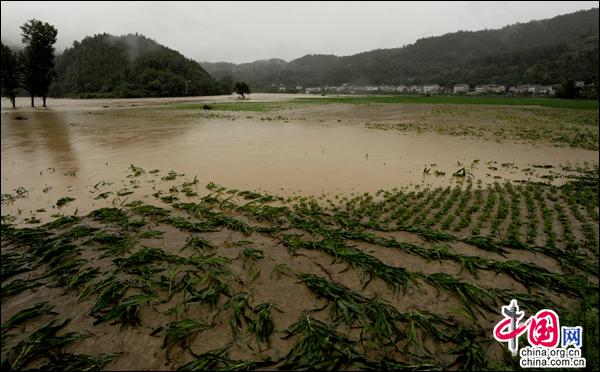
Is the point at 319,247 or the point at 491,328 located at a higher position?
the point at 319,247

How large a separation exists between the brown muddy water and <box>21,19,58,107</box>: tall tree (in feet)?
120

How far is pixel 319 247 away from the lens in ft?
22.0

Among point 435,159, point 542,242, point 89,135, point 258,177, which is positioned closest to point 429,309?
point 542,242

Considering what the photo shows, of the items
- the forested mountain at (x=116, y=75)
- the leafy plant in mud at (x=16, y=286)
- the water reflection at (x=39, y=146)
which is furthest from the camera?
the forested mountain at (x=116, y=75)

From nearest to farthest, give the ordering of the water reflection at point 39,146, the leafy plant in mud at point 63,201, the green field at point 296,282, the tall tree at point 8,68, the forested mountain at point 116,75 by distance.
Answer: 1. the green field at point 296,282
2. the leafy plant in mud at point 63,201
3. the water reflection at point 39,146
4. the tall tree at point 8,68
5. the forested mountain at point 116,75

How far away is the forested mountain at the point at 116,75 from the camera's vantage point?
358ft

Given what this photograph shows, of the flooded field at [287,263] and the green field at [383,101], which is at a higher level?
the green field at [383,101]

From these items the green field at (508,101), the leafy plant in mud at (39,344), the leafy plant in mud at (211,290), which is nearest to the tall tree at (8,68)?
the green field at (508,101)

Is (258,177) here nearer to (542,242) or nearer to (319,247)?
(319,247)

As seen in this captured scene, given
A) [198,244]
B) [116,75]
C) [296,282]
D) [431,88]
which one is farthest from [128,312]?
[431,88]

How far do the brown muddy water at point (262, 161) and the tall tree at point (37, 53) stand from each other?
36.6 meters

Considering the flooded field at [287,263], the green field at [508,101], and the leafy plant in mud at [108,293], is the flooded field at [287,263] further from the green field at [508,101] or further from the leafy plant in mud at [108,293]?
the green field at [508,101]

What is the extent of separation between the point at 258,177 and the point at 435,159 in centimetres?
921

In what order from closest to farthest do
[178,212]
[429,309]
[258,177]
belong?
[429,309] < [178,212] < [258,177]
